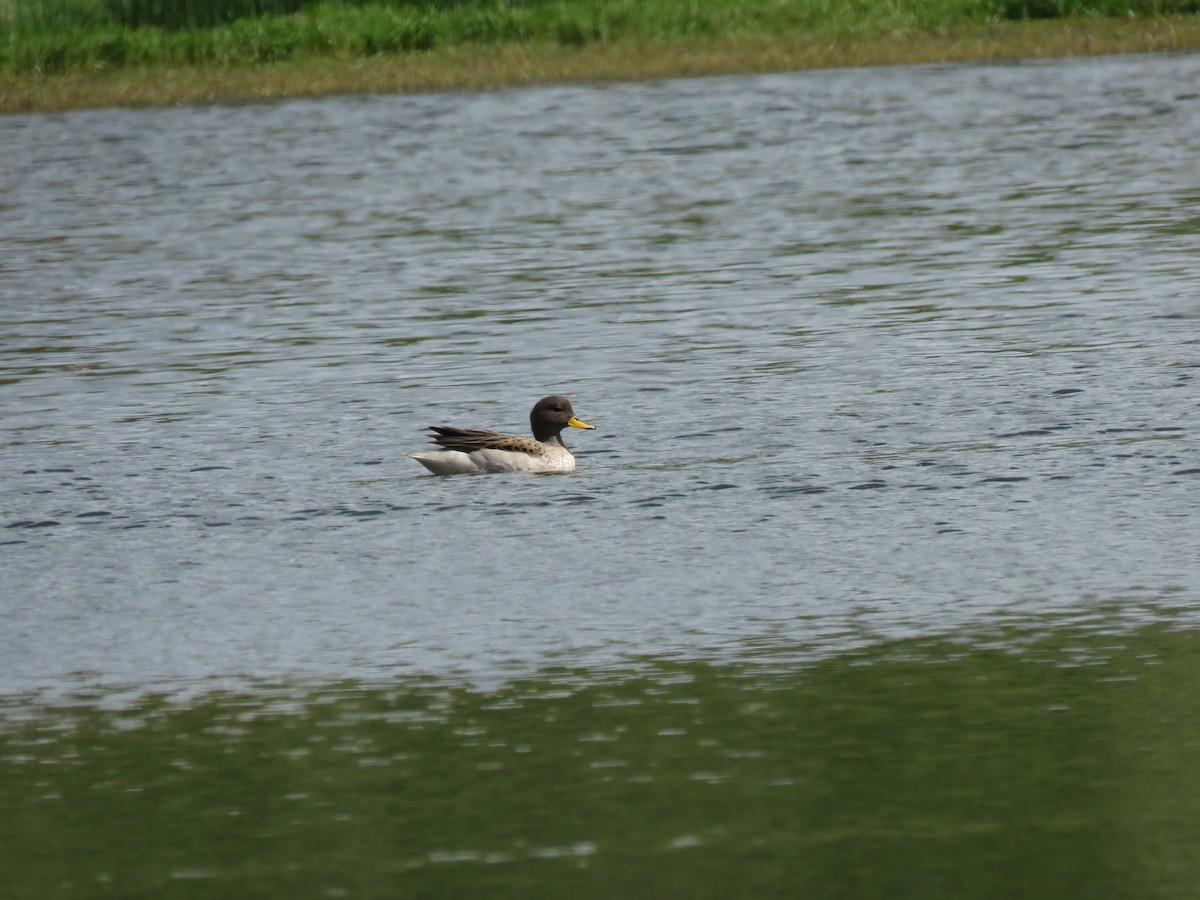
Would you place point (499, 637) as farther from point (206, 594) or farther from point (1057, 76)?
point (1057, 76)

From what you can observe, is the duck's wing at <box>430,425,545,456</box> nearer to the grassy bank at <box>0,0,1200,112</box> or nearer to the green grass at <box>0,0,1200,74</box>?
the grassy bank at <box>0,0,1200,112</box>

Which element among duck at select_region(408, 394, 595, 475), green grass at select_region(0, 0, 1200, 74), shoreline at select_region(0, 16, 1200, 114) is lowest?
duck at select_region(408, 394, 595, 475)

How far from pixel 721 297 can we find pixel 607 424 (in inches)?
217

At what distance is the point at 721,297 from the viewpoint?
67.5 ft

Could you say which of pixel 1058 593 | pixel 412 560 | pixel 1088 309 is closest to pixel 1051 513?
pixel 1058 593

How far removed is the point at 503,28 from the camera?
36.5 metres

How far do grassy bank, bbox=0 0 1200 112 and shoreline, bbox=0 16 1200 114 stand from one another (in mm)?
31

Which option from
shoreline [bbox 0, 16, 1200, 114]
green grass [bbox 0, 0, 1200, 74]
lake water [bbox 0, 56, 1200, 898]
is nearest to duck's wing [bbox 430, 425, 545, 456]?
lake water [bbox 0, 56, 1200, 898]

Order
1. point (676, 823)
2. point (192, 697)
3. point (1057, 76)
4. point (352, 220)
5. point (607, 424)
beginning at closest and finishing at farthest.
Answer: point (676, 823)
point (192, 697)
point (607, 424)
point (352, 220)
point (1057, 76)

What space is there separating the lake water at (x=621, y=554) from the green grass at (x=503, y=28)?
9824 millimetres

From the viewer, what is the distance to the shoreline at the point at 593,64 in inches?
1367

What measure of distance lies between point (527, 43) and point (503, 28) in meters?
0.77

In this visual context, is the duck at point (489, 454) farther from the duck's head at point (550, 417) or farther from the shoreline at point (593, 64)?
→ the shoreline at point (593, 64)

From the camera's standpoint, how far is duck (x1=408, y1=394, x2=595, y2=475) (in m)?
13.9
